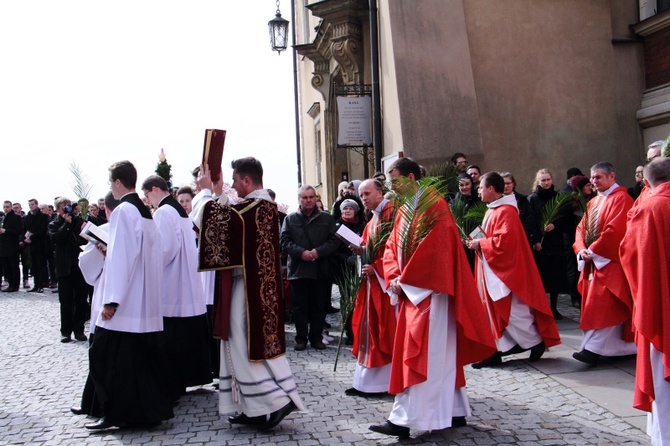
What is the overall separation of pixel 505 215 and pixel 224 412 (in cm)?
348

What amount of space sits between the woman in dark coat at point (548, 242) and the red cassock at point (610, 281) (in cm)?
249

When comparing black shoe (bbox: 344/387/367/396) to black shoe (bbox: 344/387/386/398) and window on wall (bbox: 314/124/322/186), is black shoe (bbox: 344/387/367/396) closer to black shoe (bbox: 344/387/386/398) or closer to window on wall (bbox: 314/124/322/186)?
black shoe (bbox: 344/387/386/398)

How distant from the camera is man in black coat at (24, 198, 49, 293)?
699 inches

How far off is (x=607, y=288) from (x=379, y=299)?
240cm

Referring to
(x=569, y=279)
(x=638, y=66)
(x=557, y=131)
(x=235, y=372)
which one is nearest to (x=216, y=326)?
(x=235, y=372)

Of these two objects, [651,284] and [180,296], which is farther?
[180,296]

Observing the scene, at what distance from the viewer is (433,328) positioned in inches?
217

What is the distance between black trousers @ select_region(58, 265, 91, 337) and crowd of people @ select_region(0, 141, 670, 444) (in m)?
3.13

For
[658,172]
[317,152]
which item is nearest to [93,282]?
[658,172]

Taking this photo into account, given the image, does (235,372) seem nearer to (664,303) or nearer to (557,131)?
(664,303)

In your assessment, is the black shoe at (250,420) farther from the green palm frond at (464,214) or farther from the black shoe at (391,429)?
the green palm frond at (464,214)

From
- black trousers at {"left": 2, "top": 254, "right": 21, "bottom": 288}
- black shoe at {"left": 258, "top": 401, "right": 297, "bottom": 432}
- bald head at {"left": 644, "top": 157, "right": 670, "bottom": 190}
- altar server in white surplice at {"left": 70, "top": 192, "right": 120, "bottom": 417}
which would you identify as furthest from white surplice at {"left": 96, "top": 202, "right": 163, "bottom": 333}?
black trousers at {"left": 2, "top": 254, "right": 21, "bottom": 288}

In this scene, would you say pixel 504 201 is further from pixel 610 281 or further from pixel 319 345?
pixel 319 345

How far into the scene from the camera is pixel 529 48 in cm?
1397
